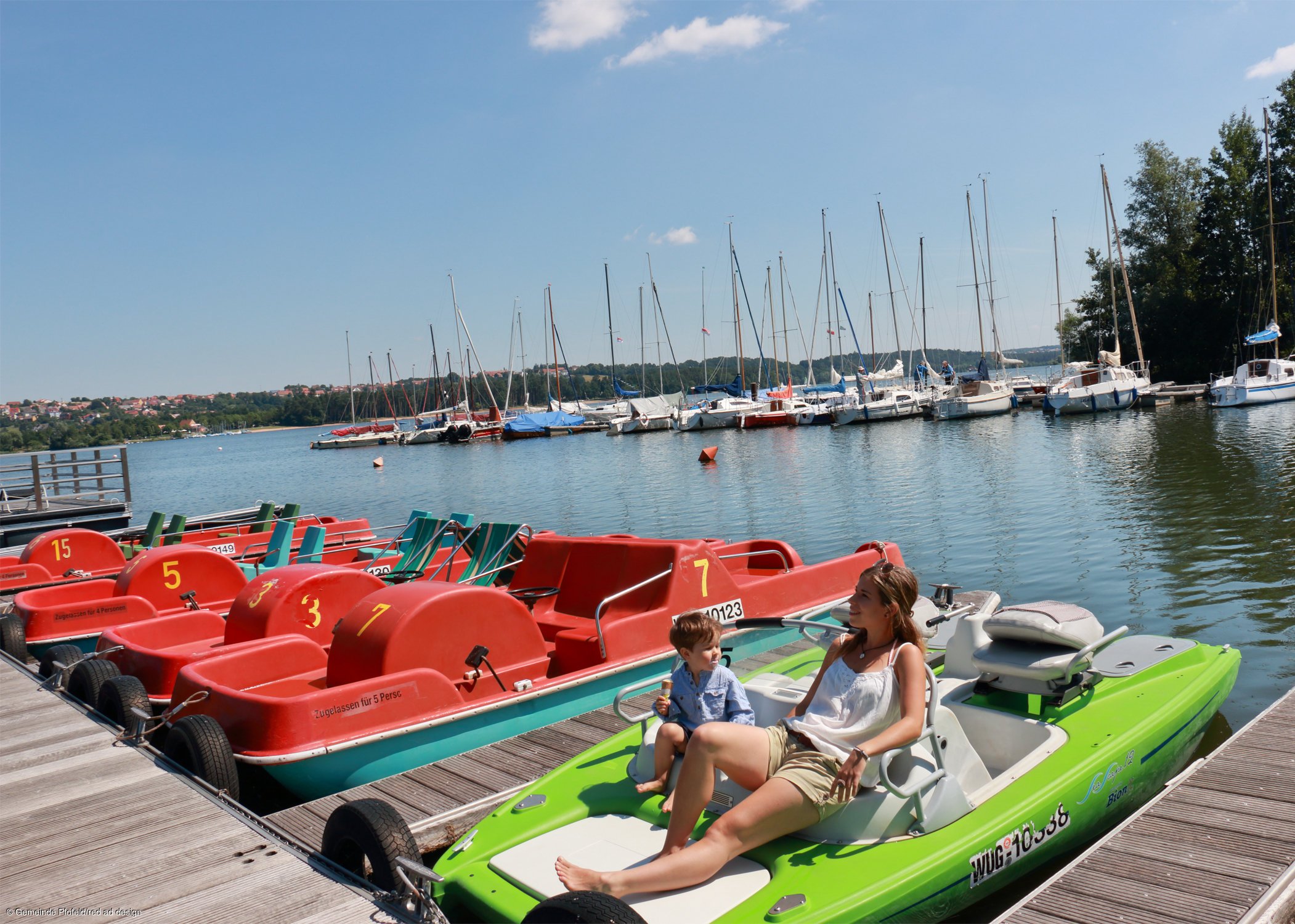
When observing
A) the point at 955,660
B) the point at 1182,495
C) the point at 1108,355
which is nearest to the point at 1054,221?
the point at 1108,355

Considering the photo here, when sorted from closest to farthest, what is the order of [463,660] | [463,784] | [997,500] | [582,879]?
[582,879] → [463,784] → [463,660] → [997,500]

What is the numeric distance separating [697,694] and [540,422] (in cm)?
7291

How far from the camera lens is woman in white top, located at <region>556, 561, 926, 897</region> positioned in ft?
11.9

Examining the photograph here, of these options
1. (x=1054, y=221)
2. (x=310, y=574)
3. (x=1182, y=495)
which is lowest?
(x=1182, y=495)

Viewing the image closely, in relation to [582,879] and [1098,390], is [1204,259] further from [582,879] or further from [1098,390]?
[582,879]

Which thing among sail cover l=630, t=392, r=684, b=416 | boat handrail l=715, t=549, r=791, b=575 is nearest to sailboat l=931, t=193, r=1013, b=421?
sail cover l=630, t=392, r=684, b=416

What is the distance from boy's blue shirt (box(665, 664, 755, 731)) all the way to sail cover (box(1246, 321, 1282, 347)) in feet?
181

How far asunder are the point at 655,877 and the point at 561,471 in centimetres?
4061

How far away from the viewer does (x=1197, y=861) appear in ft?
13.4

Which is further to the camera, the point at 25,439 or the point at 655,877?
the point at 25,439

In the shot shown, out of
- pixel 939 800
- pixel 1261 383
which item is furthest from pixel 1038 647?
pixel 1261 383

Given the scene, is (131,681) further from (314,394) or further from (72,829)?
(314,394)

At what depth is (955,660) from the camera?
5.86 metres

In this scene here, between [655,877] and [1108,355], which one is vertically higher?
[1108,355]
